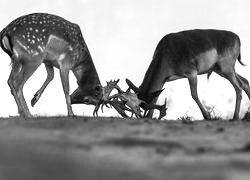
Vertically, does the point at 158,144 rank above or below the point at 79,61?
Answer: above

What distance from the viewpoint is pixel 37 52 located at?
13172 mm

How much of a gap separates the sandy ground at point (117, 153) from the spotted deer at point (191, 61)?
5.64 meters

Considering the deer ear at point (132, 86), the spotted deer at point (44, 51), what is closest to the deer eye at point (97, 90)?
the spotted deer at point (44, 51)

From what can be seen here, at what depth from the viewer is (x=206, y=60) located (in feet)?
51.4

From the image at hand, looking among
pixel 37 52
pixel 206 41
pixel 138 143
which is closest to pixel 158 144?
pixel 138 143

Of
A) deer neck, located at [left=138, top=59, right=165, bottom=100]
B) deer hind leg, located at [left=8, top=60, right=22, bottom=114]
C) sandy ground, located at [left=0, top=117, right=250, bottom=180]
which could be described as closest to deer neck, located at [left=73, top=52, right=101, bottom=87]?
deer neck, located at [left=138, top=59, right=165, bottom=100]

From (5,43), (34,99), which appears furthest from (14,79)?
(34,99)

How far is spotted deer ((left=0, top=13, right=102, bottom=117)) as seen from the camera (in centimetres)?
1313

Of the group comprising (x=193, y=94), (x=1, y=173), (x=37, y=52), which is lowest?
(x=193, y=94)

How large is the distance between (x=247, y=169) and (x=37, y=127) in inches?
128

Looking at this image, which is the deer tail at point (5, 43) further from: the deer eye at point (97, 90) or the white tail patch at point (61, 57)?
the deer eye at point (97, 90)

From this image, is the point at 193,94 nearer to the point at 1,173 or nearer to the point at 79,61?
the point at 79,61

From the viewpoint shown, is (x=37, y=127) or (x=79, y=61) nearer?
(x=37, y=127)

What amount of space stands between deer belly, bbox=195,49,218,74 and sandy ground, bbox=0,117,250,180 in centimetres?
593
